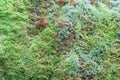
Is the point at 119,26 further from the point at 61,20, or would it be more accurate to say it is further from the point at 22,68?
the point at 22,68

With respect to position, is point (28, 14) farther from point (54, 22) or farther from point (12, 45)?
point (12, 45)

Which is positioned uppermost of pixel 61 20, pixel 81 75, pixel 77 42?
pixel 61 20

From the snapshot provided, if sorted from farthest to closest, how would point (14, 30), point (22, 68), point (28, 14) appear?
point (28, 14) → point (14, 30) → point (22, 68)

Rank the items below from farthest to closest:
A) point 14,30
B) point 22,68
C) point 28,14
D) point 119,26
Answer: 1. point 119,26
2. point 28,14
3. point 14,30
4. point 22,68

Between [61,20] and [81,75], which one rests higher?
[61,20]

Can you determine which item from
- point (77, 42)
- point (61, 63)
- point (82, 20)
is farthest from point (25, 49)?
point (82, 20)

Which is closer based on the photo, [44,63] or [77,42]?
[44,63]

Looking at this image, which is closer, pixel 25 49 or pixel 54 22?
pixel 25 49

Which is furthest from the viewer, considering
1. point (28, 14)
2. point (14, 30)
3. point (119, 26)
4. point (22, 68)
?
point (119, 26)

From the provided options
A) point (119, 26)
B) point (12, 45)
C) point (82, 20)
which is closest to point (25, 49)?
point (12, 45)
